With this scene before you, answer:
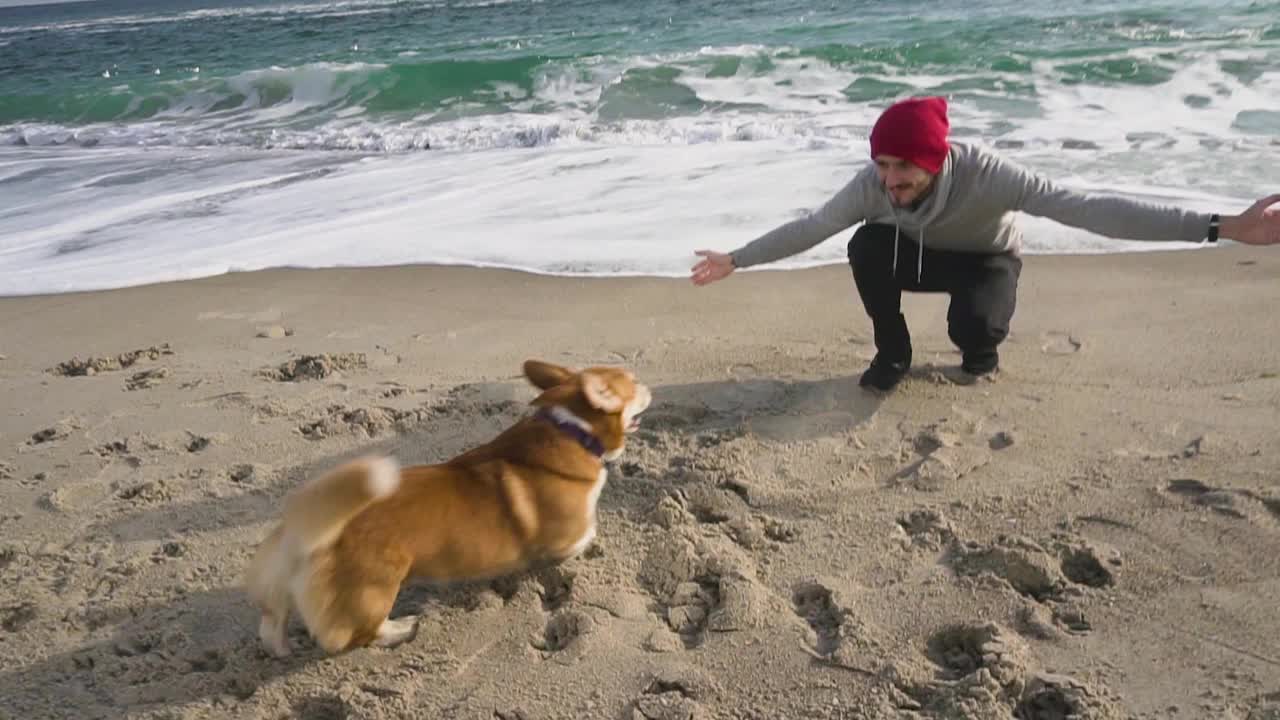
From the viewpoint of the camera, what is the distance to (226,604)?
2.76 meters

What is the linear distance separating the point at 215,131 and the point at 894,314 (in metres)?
10.7

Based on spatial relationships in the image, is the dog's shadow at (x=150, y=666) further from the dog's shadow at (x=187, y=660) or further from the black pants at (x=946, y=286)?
the black pants at (x=946, y=286)

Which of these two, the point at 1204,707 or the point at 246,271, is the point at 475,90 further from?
the point at 1204,707

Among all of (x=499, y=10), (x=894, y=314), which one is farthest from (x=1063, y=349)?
(x=499, y=10)

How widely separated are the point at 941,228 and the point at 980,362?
1.92ft

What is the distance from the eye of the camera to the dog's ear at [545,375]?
2.84 m

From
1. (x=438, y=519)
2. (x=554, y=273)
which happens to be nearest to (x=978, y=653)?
(x=438, y=519)

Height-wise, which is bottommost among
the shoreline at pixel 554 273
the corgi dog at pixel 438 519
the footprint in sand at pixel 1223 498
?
the footprint in sand at pixel 1223 498

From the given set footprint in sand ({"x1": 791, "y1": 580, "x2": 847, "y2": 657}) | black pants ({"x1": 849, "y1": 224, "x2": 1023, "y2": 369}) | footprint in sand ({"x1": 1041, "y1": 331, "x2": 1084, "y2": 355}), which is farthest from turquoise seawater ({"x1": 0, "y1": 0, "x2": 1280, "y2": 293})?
footprint in sand ({"x1": 791, "y1": 580, "x2": 847, "y2": 657})

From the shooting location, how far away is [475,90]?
508 inches

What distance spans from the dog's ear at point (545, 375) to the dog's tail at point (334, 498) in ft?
2.53

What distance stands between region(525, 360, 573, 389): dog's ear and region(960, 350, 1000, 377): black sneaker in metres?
1.75

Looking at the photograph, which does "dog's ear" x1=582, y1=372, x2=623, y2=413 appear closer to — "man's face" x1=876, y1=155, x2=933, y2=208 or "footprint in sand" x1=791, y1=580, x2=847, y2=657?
"footprint in sand" x1=791, y1=580, x2=847, y2=657

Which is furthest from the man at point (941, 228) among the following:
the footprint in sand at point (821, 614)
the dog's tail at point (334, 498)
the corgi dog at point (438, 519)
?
the dog's tail at point (334, 498)
